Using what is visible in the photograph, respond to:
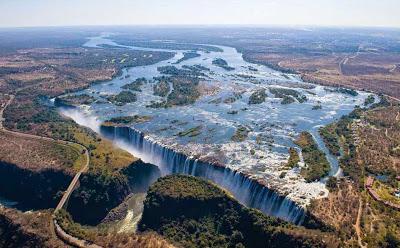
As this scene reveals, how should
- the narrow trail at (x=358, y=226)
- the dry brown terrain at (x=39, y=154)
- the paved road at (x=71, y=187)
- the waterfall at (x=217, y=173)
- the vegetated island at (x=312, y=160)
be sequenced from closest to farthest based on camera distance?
the narrow trail at (x=358, y=226) → the waterfall at (x=217, y=173) → the vegetated island at (x=312, y=160) → the paved road at (x=71, y=187) → the dry brown terrain at (x=39, y=154)

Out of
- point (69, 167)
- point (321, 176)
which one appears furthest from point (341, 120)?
point (69, 167)

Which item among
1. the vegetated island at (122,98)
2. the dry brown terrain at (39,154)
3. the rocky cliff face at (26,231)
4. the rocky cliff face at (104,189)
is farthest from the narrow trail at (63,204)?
the vegetated island at (122,98)

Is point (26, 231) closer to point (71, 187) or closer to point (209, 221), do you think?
point (71, 187)

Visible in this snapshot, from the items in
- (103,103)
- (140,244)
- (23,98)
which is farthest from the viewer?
(23,98)

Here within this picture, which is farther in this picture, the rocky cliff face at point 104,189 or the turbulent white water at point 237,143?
the rocky cliff face at point 104,189

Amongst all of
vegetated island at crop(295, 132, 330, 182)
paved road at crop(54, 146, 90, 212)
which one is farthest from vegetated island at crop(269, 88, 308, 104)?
paved road at crop(54, 146, 90, 212)

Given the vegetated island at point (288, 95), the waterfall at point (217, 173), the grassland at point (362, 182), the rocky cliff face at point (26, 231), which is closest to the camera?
the grassland at point (362, 182)

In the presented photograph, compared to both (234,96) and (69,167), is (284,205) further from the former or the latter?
(234,96)

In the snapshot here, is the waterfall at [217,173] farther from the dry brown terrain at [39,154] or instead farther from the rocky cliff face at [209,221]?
the dry brown terrain at [39,154]

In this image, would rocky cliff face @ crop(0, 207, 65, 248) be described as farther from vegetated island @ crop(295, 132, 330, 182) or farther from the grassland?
vegetated island @ crop(295, 132, 330, 182)
